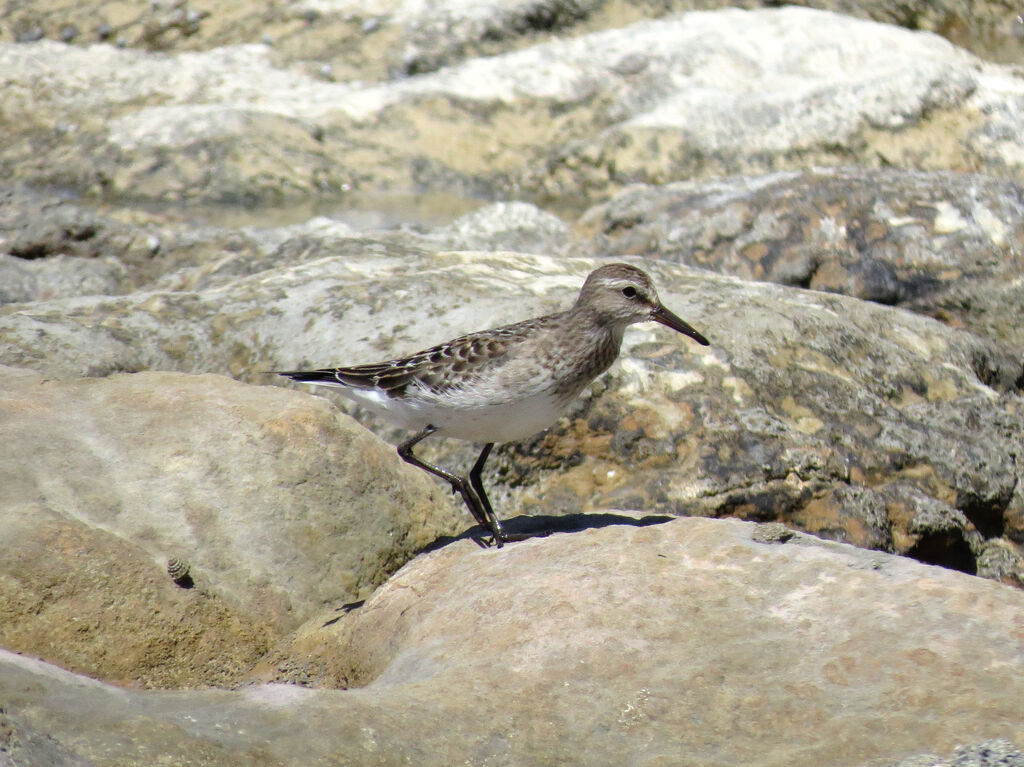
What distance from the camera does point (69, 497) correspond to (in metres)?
5.83

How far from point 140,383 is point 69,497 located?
108cm

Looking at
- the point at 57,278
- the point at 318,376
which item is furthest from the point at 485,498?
the point at 57,278

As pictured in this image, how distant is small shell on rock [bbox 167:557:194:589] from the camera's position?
5.75 meters

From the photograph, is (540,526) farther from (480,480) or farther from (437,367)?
(437,367)

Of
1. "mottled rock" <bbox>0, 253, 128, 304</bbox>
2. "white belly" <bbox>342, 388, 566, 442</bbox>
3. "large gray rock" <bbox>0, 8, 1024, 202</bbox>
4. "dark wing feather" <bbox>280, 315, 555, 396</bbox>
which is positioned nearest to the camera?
"white belly" <bbox>342, 388, 566, 442</bbox>

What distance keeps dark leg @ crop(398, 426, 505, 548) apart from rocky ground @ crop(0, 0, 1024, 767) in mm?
168

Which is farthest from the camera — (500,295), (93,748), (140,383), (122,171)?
(122,171)

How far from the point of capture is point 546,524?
662cm

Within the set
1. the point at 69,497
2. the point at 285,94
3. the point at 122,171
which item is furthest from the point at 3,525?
the point at 285,94

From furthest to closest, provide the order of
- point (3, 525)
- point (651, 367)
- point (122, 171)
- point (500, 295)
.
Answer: point (122, 171) < point (500, 295) < point (651, 367) < point (3, 525)

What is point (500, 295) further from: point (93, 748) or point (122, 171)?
point (122, 171)

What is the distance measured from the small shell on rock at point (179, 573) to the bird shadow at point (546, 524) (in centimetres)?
123

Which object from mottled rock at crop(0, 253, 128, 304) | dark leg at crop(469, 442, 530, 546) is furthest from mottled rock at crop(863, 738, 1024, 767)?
mottled rock at crop(0, 253, 128, 304)

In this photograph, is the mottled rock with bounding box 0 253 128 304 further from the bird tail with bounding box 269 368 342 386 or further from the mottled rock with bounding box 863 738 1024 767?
the mottled rock with bounding box 863 738 1024 767
